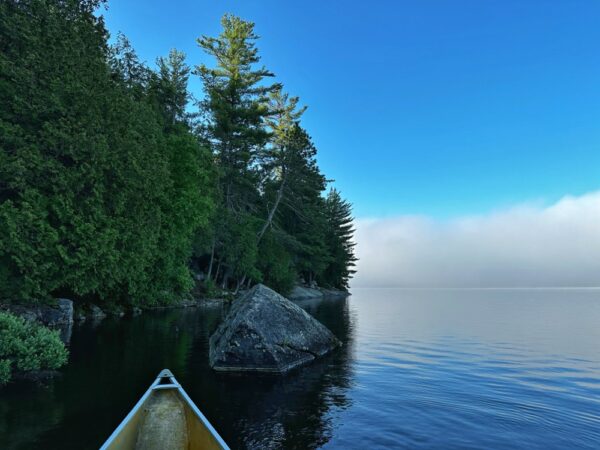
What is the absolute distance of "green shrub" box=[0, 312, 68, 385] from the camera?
1148 cm

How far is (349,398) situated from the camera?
11586 mm

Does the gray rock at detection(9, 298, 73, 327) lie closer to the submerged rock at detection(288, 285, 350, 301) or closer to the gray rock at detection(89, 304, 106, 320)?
the gray rock at detection(89, 304, 106, 320)

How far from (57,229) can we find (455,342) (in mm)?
24576

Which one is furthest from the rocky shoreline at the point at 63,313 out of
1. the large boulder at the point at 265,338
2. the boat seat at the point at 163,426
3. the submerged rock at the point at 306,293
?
the submerged rock at the point at 306,293

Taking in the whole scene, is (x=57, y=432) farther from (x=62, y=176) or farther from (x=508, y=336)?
(x=508, y=336)

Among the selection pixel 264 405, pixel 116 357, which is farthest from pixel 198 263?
pixel 264 405

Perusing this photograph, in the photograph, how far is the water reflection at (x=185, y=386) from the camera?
841 cm

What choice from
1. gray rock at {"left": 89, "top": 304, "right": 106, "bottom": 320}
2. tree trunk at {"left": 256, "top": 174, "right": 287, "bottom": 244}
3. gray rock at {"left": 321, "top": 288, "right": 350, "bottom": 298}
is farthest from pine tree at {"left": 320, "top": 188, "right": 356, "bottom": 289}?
gray rock at {"left": 89, "top": 304, "right": 106, "bottom": 320}

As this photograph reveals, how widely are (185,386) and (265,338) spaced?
3.88 metres

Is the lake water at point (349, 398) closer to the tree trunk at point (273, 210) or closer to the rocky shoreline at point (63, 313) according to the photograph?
the rocky shoreline at point (63, 313)

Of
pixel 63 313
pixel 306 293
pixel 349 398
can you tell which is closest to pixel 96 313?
pixel 63 313

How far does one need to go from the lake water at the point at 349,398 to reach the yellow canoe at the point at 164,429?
56.9 inches

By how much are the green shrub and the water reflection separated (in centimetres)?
68

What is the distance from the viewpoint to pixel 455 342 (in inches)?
896
